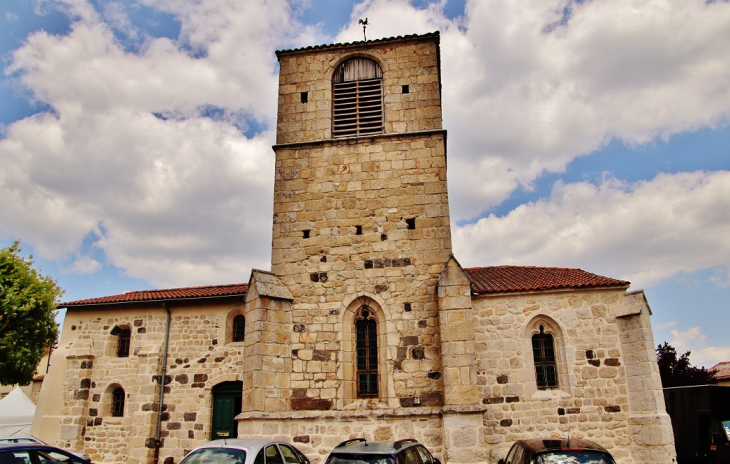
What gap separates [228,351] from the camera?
14.8 metres

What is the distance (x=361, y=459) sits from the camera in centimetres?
707

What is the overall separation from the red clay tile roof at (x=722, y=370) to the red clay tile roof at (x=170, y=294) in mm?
26085

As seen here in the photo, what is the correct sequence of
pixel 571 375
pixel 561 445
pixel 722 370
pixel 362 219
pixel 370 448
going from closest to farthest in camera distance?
pixel 561 445 < pixel 370 448 < pixel 571 375 < pixel 362 219 < pixel 722 370

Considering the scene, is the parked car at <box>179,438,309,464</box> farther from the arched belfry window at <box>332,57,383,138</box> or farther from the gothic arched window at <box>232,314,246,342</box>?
the arched belfry window at <box>332,57,383,138</box>

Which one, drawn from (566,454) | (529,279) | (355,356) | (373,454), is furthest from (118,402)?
(566,454)

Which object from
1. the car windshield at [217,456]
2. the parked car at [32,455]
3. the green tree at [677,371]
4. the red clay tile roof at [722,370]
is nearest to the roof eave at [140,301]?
the parked car at [32,455]

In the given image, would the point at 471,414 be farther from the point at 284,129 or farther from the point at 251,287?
the point at 284,129

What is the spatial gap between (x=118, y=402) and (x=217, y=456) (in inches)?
388

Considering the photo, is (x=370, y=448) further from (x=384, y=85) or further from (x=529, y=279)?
(x=384, y=85)

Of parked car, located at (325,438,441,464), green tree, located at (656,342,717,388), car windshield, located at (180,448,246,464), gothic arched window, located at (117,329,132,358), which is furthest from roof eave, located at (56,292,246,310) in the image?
green tree, located at (656,342,717,388)

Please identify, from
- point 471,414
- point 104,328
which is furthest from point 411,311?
point 104,328

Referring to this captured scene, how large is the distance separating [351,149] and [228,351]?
684cm

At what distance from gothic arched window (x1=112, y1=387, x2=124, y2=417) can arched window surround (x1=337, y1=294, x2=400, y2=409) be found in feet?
26.0

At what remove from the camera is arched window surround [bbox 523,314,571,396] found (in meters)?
11.9
